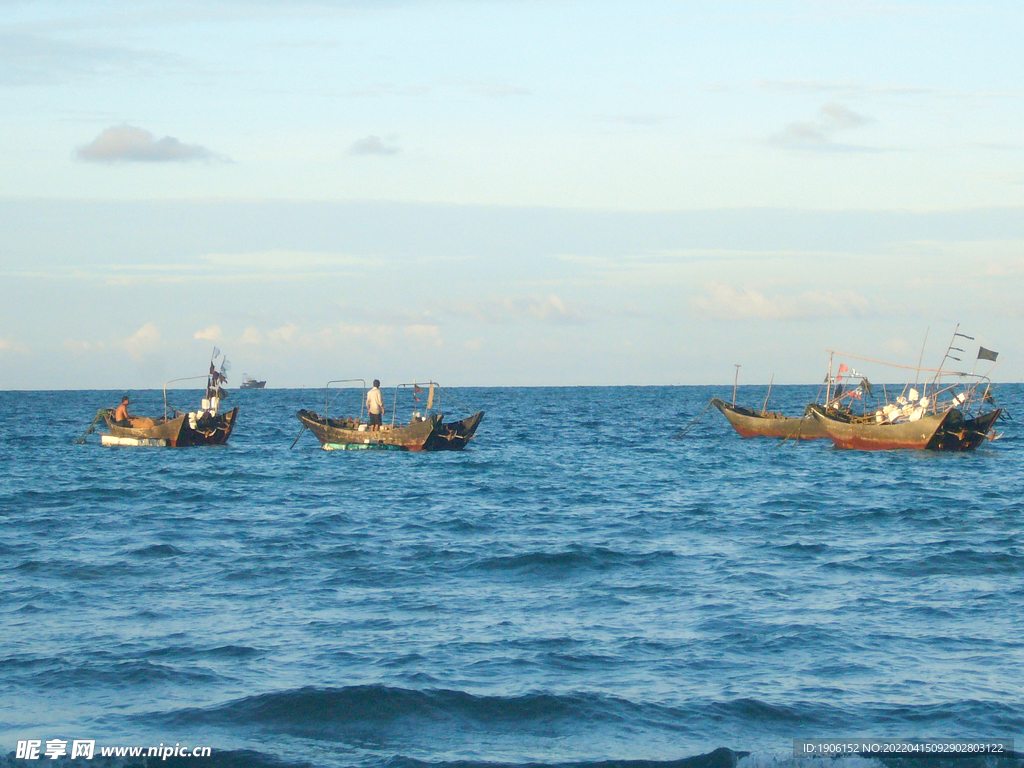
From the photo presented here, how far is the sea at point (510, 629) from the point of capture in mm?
10312

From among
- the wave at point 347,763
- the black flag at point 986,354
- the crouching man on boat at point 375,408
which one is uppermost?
the black flag at point 986,354

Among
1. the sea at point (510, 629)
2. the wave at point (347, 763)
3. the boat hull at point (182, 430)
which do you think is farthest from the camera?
the boat hull at point (182, 430)

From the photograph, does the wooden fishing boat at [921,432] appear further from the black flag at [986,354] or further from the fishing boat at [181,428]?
the fishing boat at [181,428]

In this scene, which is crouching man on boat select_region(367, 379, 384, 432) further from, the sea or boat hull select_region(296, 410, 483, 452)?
the sea

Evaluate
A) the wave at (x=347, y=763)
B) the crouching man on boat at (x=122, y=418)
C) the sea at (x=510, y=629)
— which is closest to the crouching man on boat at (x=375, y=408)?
the crouching man on boat at (x=122, y=418)

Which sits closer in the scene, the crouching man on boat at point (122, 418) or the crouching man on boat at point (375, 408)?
the crouching man on boat at point (375, 408)

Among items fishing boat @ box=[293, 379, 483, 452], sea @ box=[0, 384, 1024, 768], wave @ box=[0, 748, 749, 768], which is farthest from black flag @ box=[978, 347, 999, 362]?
wave @ box=[0, 748, 749, 768]

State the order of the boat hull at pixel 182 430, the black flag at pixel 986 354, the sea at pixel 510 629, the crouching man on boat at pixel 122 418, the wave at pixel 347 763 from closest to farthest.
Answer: the wave at pixel 347 763 → the sea at pixel 510 629 → the black flag at pixel 986 354 → the boat hull at pixel 182 430 → the crouching man on boat at pixel 122 418

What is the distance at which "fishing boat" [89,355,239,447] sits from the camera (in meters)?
42.2

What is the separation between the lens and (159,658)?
41.0 ft

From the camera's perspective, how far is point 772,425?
168ft

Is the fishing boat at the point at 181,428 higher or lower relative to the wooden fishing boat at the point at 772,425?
lower

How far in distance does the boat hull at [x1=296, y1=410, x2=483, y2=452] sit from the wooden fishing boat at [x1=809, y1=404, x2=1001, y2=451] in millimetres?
14488

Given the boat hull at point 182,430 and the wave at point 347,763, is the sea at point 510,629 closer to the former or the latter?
the wave at point 347,763
